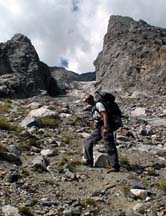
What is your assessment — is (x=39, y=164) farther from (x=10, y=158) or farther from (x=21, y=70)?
(x=21, y=70)

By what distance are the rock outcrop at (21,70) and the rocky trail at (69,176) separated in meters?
23.0

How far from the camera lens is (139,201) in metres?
10.9

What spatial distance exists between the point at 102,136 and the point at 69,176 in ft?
5.41

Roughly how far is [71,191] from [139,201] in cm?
160

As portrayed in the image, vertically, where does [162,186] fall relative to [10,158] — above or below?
below

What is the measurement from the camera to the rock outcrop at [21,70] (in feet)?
143

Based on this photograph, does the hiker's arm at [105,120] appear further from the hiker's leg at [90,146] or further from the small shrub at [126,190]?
the small shrub at [126,190]

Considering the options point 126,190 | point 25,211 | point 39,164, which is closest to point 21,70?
point 39,164

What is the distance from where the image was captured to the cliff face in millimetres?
47844

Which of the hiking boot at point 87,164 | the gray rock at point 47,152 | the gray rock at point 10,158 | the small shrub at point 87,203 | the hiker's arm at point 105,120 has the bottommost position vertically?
the small shrub at point 87,203

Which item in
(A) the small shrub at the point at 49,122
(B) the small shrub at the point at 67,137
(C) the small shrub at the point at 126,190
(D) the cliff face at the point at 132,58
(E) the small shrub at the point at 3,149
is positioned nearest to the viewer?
(C) the small shrub at the point at 126,190

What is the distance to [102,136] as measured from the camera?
13641mm

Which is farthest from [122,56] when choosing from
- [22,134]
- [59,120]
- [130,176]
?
[130,176]

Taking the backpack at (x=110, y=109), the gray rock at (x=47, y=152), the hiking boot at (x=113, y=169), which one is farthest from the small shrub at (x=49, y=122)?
the hiking boot at (x=113, y=169)
